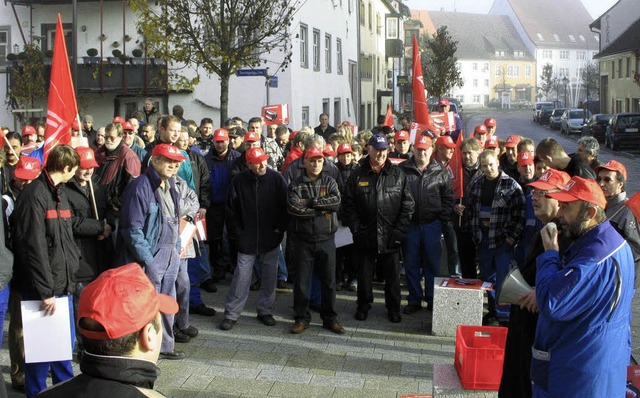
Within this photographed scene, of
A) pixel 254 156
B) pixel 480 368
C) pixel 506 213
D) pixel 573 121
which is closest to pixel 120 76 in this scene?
pixel 254 156

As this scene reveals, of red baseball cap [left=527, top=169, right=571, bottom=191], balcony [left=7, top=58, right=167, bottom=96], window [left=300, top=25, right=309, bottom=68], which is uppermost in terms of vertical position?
window [left=300, top=25, right=309, bottom=68]

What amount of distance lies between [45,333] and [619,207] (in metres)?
4.45

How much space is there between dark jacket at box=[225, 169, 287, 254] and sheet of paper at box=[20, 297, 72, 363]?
2829 mm

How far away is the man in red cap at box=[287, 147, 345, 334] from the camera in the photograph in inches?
341

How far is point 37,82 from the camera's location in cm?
2556

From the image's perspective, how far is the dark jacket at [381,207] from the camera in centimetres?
897

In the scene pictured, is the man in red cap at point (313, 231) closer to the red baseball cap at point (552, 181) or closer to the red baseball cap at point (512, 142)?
the red baseball cap at point (512, 142)

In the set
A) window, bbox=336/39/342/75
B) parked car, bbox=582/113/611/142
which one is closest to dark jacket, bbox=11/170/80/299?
window, bbox=336/39/342/75

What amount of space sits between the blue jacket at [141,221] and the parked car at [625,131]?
3634 centimetres

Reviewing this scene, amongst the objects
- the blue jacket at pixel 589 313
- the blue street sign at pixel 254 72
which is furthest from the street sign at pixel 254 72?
the blue jacket at pixel 589 313

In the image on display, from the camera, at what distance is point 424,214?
942 cm

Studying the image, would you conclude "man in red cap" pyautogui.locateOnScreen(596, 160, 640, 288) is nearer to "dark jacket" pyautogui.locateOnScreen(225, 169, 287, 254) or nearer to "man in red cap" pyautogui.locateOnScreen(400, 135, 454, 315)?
"man in red cap" pyautogui.locateOnScreen(400, 135, 454, 315)

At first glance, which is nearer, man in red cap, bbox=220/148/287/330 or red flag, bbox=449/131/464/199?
man in red cap, bbox=220/148/287/330

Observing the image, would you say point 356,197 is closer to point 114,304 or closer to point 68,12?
point 114,304
